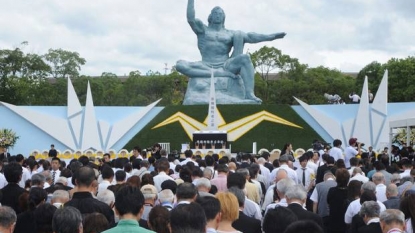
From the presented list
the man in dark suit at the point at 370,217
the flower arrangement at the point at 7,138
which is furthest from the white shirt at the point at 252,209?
the flower arrangement at the point at 7,138

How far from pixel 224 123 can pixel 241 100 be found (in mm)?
2676

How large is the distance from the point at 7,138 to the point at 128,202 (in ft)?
80.2

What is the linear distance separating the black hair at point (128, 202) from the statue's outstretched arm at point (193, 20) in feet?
89.4

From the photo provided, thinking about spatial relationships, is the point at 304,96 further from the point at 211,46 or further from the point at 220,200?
the point at 220,200

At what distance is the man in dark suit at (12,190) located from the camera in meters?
6.86

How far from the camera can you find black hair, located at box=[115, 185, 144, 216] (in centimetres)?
440

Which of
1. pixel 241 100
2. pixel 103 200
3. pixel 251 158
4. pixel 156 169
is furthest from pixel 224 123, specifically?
pixel 103 200

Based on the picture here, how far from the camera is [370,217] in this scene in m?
5.62

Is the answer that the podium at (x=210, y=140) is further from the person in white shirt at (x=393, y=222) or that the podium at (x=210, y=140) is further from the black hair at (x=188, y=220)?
the black hair at (x=188, y=220)

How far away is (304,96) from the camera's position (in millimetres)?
51562

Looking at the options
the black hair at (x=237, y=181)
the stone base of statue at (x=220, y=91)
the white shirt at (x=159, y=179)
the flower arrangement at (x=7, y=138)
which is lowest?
the flower arrangement at (x=7, y=138)

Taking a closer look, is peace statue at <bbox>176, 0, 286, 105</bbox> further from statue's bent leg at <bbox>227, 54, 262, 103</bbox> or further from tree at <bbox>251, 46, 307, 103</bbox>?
tree at <bbox>251, 46, 307, 103</bbox>

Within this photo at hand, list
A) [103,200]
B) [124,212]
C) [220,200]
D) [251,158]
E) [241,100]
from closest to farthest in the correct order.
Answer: [124,212] → [220,200] → [103,200] → [251,158] → [241,100]

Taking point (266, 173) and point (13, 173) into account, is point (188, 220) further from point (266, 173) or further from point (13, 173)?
point (266, 173)
